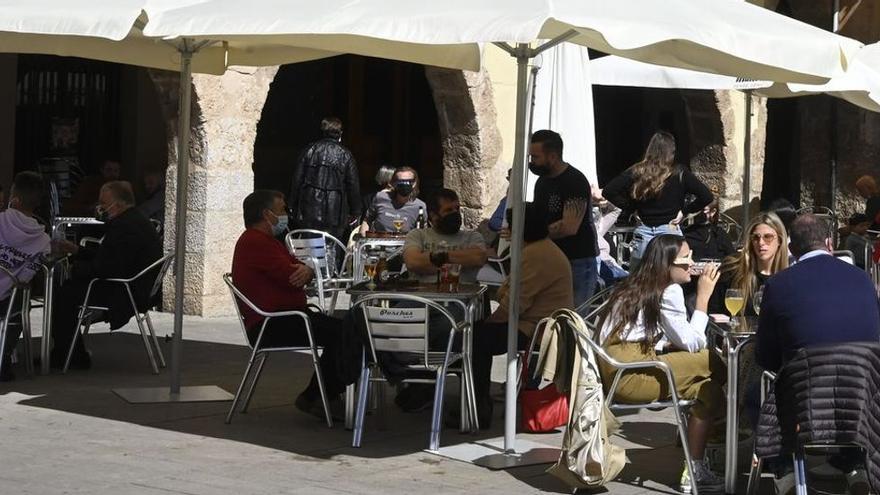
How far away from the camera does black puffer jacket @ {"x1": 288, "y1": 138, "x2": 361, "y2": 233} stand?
12.5m

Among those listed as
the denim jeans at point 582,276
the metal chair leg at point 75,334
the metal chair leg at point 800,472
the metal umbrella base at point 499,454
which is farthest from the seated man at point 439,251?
the metal chair leg at point 800,472

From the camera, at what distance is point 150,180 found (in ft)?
42.3

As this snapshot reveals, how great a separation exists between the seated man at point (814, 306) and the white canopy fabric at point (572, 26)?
3.06 feet

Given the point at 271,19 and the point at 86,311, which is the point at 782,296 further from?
the point at 86,311

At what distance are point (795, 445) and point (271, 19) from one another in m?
2.79

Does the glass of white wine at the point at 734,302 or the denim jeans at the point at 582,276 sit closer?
the glass of white wine at the point at 734,302

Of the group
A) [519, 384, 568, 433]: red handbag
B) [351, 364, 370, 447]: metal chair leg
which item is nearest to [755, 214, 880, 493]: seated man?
[519, 384, 568, 433]: red handbag

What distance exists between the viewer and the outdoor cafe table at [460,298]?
290 inches

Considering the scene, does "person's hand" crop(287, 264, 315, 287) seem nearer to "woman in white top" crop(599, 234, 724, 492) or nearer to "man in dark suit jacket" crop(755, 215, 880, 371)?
"woman in white top" crop(599, 234, 724, 492)

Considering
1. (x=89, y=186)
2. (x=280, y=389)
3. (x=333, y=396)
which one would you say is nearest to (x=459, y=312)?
(x=333, y=396)

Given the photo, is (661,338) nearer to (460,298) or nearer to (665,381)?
(665,381)

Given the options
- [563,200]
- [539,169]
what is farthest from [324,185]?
[563,200]

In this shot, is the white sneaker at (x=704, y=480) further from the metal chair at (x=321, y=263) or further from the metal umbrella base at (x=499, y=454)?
the metal chair at (x=321, y=263)

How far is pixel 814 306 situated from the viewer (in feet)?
18.9
